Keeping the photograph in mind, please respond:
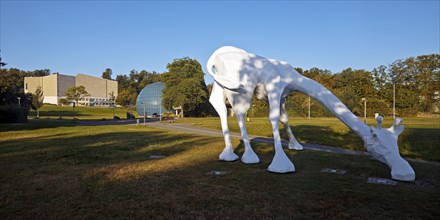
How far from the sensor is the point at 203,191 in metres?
6.36

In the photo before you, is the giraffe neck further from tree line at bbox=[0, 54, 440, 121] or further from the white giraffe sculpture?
tree line at bbox=[0, 54, 440, 121]

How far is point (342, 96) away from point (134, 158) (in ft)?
145

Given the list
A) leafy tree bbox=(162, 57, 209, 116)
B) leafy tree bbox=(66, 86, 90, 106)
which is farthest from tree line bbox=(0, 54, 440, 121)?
leafy tree bbox=(66, 86, 90, 106)

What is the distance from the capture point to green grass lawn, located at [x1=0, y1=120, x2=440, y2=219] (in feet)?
16.8

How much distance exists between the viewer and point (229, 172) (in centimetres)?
821

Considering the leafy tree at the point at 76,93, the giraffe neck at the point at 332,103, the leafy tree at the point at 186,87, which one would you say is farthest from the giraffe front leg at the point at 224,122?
the leafy tree at the point at 76,93

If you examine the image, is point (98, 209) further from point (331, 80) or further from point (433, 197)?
point (331, 80)

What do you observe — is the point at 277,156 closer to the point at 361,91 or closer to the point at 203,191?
the point at 203,191

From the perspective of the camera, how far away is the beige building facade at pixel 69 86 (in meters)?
102

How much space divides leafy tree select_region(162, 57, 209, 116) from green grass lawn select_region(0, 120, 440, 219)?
3652 cm

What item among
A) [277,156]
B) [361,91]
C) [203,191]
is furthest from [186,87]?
[203,191]

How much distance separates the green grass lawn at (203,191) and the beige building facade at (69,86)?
100.0 metres

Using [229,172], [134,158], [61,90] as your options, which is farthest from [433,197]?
[61,90]

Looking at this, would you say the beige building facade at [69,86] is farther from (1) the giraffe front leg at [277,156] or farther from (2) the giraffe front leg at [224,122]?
(1) the giraffe front leg at [277,156]
